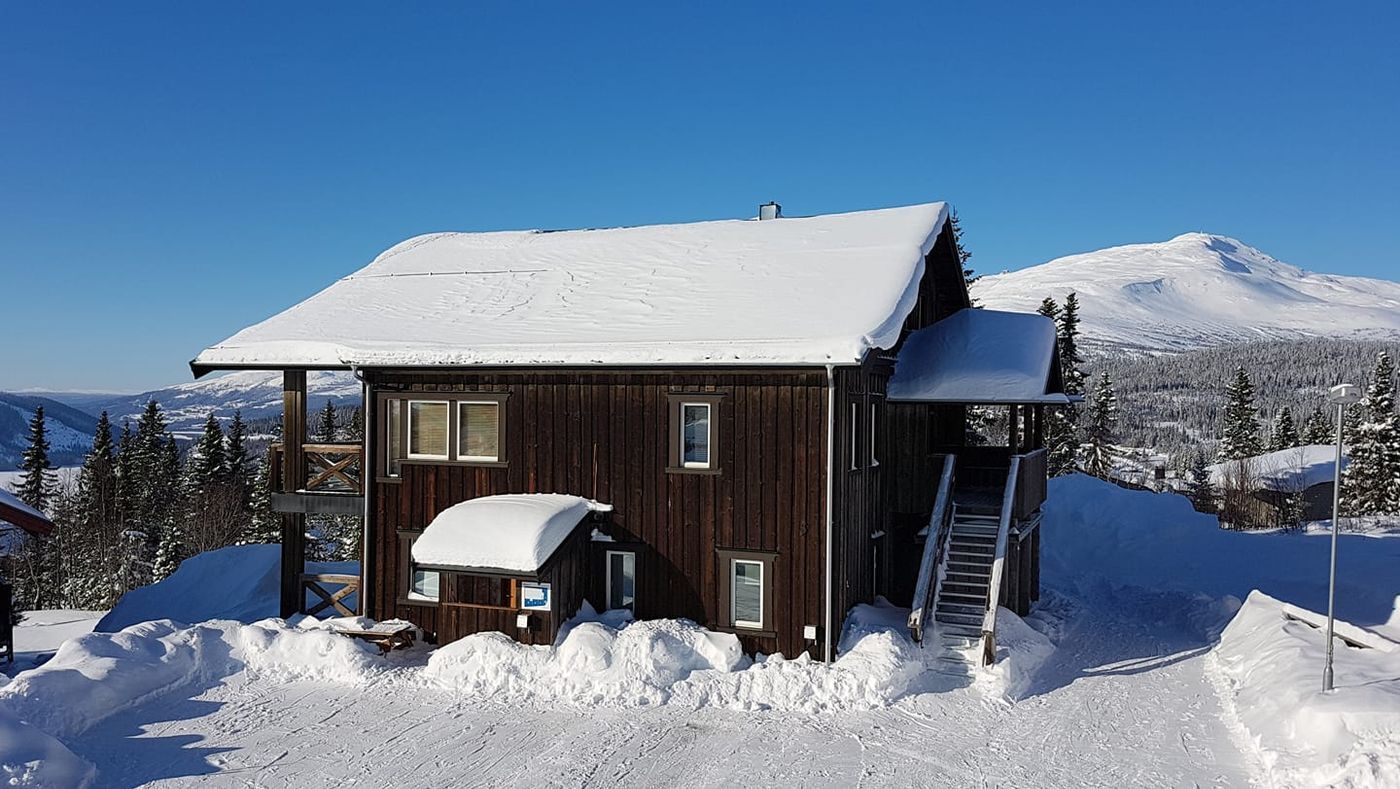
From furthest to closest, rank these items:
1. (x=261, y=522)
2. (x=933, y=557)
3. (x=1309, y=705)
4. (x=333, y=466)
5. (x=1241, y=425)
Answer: (x=1241, y=425)
(x=261, y=522)
(x=333, y=466)
(x=933, y=557)
(x=1309, y=705)

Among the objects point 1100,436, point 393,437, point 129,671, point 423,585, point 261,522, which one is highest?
point 393,437

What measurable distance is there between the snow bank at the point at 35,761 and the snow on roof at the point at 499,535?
4822mm

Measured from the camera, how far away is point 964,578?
15.8 metres

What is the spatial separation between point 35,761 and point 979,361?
1497 cm

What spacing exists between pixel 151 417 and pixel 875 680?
5277cm

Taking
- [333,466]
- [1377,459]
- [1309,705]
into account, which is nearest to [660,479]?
[333,466]

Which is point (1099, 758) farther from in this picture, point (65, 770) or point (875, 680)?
point (65, 770)

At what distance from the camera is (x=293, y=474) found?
1602 cm

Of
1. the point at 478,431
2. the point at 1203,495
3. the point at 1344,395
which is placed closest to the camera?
the point at 1344,395

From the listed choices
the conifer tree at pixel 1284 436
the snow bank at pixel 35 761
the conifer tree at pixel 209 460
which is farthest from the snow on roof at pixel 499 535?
the conifer tree at pixel 1284 436

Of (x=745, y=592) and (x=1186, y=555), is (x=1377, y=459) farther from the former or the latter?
(x=745, y=592)

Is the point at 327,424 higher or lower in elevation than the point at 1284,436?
higher

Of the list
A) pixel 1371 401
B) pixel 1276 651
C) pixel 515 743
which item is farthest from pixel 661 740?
pixel 1371 401

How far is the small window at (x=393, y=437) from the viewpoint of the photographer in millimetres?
15414
